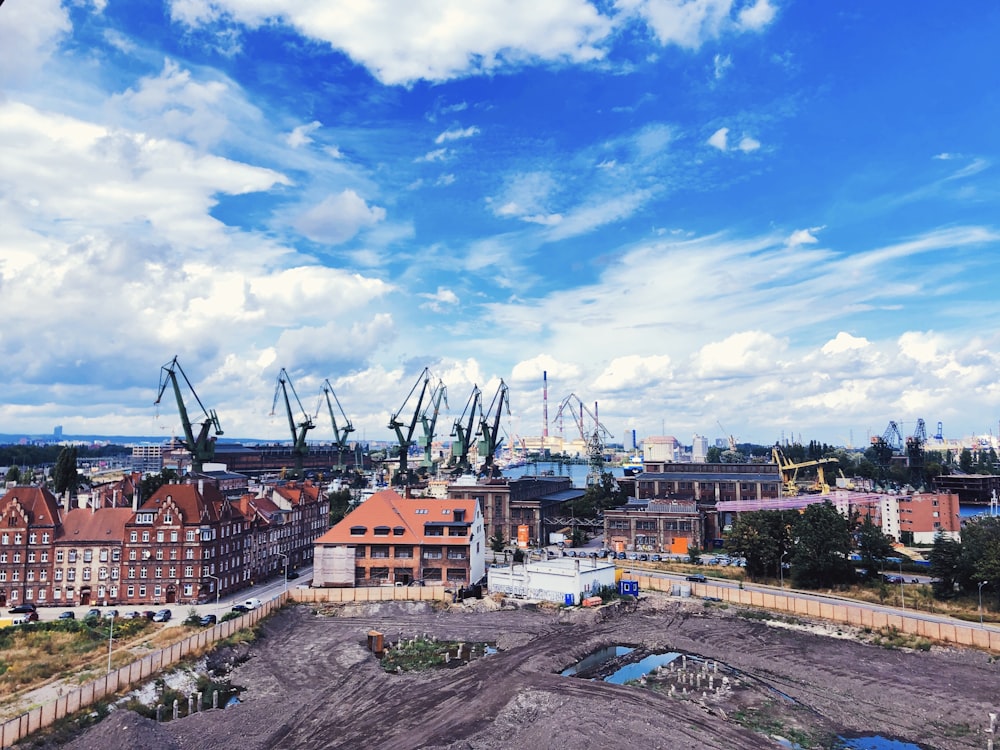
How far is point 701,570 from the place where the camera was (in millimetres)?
80188

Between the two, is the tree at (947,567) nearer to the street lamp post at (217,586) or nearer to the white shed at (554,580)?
the white shed at (554,580)

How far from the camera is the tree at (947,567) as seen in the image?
2456 inches

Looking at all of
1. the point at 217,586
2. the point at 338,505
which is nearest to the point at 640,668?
the point at 217,586

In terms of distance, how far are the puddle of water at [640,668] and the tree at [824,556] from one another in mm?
24233

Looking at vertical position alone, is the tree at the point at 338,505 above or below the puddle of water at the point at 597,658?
above

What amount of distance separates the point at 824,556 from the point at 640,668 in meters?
29.7

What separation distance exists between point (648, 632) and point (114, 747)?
3932cm

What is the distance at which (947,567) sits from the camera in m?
62.9

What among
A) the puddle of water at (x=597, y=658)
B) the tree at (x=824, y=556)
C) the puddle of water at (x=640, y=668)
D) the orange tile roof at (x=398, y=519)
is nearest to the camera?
the puddle of water at (x=640, y=668)

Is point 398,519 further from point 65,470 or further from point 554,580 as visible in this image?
point 65,470

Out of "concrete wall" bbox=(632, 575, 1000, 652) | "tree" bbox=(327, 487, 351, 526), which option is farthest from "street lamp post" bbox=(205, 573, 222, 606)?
"concrete wall" bbox=(632, 575, 1000, 652)

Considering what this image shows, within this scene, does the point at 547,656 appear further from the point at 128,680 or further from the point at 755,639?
the point at 128,680

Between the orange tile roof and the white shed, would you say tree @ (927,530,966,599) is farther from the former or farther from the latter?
the orange tile roof

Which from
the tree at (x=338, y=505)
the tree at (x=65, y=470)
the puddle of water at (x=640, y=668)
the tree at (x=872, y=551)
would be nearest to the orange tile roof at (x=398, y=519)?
the puddle of water at (x=640, y=668)
